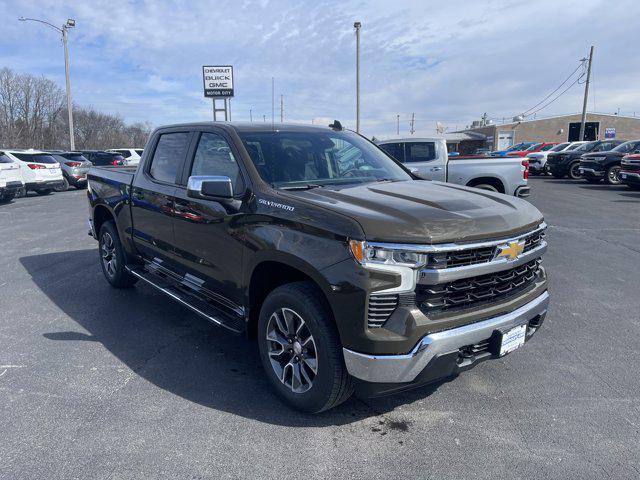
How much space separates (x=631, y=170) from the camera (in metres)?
15.9

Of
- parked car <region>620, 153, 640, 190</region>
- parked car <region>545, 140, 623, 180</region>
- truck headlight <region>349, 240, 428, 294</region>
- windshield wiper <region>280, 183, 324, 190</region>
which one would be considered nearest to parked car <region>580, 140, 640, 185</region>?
parked car <region>620, 153, 640, 190</region>

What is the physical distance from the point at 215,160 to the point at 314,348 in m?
1.85

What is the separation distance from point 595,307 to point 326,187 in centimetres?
353

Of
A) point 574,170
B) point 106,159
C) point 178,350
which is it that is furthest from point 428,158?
point 106,159

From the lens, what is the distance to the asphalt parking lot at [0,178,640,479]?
267 cm

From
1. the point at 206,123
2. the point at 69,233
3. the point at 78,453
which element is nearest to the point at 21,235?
the point at 69,233

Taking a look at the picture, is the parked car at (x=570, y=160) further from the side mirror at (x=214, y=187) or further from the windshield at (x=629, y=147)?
the side mirror at (x=214, y=187)

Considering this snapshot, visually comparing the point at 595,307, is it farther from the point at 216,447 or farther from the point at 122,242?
the point at 122,242

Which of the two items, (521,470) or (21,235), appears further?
(21,235)

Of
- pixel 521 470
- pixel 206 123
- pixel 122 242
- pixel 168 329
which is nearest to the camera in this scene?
pixel 521 470

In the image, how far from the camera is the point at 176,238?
4.27m

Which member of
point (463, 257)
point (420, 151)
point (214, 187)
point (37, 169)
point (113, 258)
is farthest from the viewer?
point (37, 169)

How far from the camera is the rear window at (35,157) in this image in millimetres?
16969

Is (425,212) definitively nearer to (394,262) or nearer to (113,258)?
(394,262)
